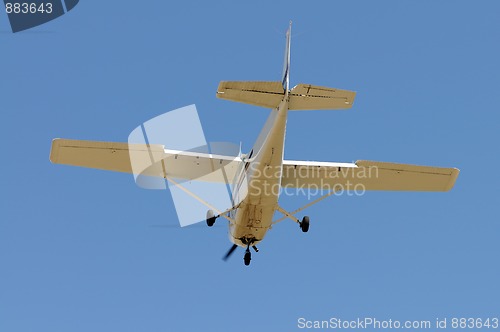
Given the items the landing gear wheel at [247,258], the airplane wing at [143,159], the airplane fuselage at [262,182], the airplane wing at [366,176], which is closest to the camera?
the airplane fuselage at [262,182]

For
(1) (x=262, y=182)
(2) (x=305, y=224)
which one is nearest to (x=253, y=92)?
(1) (x=262, y=182)

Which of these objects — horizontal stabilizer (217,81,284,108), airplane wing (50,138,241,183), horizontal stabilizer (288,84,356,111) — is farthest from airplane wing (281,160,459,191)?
horizontal stabilizer (217,81,284,108)

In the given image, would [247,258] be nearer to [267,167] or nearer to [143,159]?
[143,159]

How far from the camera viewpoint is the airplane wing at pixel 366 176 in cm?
2403

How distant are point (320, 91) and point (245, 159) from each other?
2932 millimetres

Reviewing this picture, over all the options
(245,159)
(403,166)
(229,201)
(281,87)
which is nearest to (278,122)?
(281,87)

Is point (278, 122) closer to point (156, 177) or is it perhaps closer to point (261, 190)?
point (261, 190)

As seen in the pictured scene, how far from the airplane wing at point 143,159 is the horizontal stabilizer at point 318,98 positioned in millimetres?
3233

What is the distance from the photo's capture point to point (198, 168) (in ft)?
77.9

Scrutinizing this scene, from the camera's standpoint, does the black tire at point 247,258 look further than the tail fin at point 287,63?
Yes

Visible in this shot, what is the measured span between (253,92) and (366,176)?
5863mm

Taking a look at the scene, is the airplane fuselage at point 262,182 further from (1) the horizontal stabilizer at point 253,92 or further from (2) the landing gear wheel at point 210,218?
(2) the landing gear wheel at point 210,218

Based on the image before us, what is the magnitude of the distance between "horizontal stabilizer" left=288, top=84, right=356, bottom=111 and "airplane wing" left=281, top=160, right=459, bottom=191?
318cm

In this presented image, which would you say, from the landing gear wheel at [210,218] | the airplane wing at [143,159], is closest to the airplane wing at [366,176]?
the airplane wing at [143,159]
